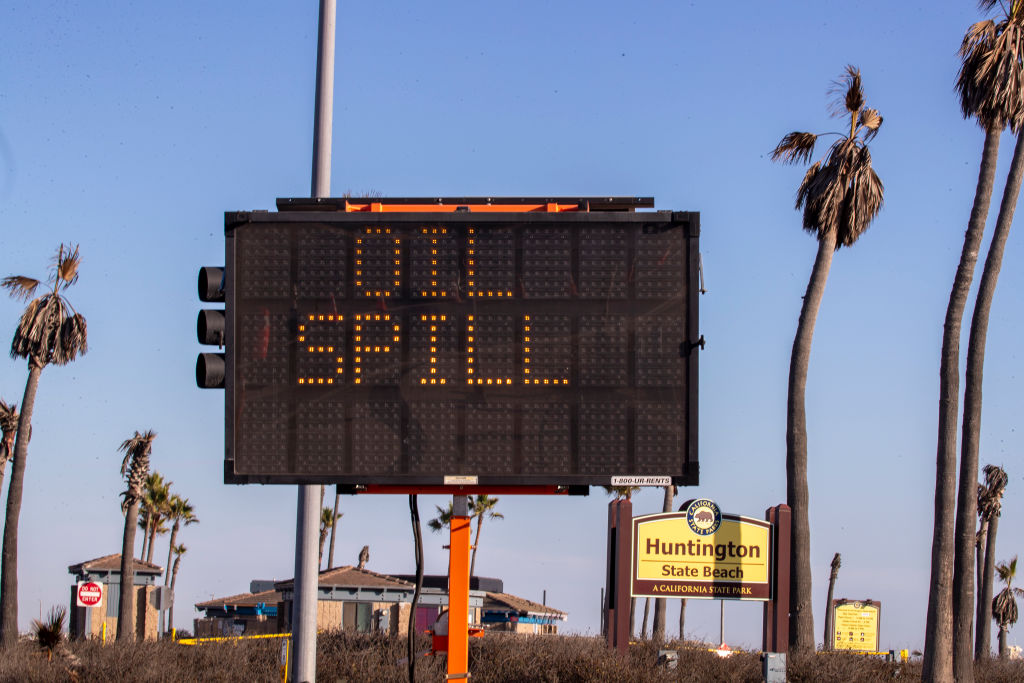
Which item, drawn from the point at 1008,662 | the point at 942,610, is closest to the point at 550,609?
the point at 1008,662

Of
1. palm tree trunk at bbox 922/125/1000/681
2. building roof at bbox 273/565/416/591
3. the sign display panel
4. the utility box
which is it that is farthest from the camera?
building roof at bbox 273/565/416/591

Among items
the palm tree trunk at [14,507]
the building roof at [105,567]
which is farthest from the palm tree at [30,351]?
the building roof at [105,567]

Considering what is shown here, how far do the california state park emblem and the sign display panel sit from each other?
1365 centimetres

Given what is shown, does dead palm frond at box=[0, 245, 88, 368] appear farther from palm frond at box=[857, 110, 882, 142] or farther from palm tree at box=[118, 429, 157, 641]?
palm frond at box=[857, 110, 882, 142]

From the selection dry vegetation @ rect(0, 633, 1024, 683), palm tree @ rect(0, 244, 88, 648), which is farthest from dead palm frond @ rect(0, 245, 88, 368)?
dry vegetation @ rect(0, 633, 1024, 683)

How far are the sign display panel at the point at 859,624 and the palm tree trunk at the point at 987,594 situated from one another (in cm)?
354

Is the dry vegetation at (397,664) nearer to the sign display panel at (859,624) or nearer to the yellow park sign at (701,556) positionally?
the yellow park sign at (701,556)

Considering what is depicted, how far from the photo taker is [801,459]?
25562 millimetres

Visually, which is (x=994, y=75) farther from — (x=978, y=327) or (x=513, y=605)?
(x=513, y=605)

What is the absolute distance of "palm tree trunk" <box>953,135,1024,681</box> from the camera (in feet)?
76.8

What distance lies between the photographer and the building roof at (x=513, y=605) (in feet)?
180

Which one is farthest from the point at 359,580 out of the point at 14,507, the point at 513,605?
the point at 14,507

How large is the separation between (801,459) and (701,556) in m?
3.42

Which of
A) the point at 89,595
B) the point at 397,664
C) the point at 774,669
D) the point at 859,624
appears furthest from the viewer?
the point at 859,624
